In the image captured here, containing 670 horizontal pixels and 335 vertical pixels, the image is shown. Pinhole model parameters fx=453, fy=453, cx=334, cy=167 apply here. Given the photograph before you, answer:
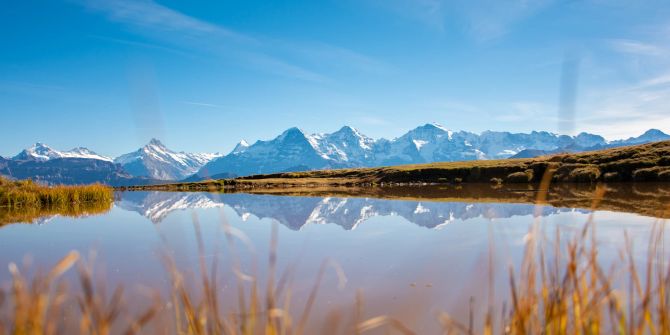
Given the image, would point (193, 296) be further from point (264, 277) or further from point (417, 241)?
point (417, 241)

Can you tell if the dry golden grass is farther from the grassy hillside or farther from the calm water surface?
the grassy hillside

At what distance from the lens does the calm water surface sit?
26.6 ft

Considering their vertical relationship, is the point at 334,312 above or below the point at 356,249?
above

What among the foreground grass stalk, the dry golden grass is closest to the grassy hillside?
the dry golden grass

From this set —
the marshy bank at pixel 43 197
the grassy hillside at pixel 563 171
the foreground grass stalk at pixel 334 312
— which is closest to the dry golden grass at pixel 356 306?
the foreground grass stalk at pixel 334 312

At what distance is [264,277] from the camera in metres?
10.0

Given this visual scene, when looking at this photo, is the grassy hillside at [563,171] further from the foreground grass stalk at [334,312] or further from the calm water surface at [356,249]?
the foreground grass stalk at [334,312]

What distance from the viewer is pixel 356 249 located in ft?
44.3

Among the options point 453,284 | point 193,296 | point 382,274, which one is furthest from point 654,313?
point 193,296

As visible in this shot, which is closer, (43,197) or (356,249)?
(356,249)

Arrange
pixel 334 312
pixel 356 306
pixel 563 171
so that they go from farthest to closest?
pixel 563 171
pixel 356 306
pixel 334 312

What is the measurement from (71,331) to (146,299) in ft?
5.97

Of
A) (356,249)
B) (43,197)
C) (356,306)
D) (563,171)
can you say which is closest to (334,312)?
(356,306)

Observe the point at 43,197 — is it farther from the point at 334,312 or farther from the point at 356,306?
the point at 334,312
